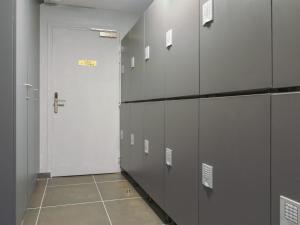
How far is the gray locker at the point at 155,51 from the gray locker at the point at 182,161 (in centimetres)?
32

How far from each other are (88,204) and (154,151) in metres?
0.94

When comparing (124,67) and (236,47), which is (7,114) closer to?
(236,47)

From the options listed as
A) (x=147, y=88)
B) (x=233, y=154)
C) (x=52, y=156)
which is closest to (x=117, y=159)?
(x=52, y=156)

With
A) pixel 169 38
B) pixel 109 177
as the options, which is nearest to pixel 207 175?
pixel 169 38

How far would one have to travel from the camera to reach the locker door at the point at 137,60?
294cm

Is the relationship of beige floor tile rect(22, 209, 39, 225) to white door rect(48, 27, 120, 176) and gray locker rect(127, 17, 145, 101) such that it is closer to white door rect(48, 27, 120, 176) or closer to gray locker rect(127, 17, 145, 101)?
white door rect(48, 27, 120, 176)

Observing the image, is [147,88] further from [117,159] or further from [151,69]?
[117,159]

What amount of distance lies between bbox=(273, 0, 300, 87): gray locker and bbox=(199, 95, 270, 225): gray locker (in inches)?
4.8

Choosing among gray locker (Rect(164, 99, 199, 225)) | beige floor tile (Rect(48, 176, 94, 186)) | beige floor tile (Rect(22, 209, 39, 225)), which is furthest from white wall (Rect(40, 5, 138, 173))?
gray locker (Rect(164, 99, 199, 225))

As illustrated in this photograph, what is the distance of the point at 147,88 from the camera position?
271cm

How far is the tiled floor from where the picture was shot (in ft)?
7.78

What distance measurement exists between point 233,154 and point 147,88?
1538mm

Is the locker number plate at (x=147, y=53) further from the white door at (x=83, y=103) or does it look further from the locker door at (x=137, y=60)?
the white door at (x=83, y=103)

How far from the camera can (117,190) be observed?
10.7ft
